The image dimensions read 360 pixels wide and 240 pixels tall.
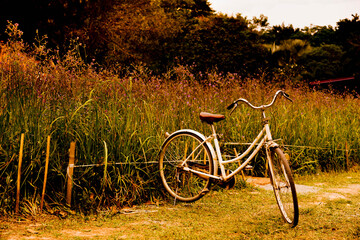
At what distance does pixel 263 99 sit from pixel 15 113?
4.74 m

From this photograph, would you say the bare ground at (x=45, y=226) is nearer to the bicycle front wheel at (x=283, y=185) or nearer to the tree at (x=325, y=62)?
the bicycle front wheel at (x=283, y=185)

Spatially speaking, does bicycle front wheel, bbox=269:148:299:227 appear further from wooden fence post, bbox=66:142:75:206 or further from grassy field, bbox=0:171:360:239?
wooden fence post, bbox=66:142:75:206

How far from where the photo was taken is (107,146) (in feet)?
14.4

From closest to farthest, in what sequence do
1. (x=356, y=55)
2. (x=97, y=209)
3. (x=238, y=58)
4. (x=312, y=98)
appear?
(x=97, y=209) < (x=312, y=98) < (x=238, y=58) < (x=356, y=55)

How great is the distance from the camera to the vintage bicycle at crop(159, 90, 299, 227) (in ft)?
12.3

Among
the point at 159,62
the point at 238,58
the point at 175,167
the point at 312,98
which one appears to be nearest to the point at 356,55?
the point at 238,58

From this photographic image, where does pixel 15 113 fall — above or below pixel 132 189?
above

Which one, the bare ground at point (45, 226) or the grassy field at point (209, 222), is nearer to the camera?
the bare ground at point (45, 226)

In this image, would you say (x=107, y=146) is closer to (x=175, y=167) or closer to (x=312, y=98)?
(x=175, y=167)

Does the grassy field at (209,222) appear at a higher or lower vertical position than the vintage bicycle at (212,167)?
lower

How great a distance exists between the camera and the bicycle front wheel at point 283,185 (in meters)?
3.55

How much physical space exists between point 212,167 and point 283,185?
801 millimetres

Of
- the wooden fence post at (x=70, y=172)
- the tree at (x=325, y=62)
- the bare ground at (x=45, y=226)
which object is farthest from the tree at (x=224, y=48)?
the bare ground at (x=45, y=226)

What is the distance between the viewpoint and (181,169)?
457 centimetres
